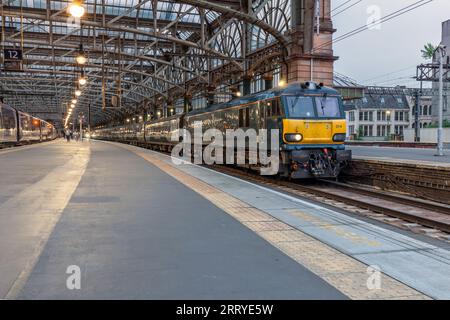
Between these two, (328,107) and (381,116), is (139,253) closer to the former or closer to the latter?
(328,107)

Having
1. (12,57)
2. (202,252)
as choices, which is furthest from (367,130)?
(202,252)

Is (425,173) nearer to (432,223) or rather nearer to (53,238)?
(432,223)

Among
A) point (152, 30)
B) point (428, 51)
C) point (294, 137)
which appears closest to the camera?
point (294, 137)

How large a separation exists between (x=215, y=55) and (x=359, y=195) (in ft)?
63.4

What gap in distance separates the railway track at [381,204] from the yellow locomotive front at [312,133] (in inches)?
27.6

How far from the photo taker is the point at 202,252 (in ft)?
17.9

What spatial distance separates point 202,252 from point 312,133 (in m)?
9.70

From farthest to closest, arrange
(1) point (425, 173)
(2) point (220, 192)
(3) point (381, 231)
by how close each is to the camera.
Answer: (1) point (425, 173), (2) point (220, 192), (3) point (381, 231)

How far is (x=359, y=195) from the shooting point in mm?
12945

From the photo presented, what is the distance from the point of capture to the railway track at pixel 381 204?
349 inches

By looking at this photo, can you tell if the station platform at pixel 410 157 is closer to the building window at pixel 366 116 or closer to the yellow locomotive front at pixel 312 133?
the yellow locomotive front at pixel 312 133

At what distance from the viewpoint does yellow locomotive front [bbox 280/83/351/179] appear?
14.0m

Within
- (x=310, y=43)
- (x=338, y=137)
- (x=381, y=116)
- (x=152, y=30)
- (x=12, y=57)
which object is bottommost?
(x=338, y=137)
